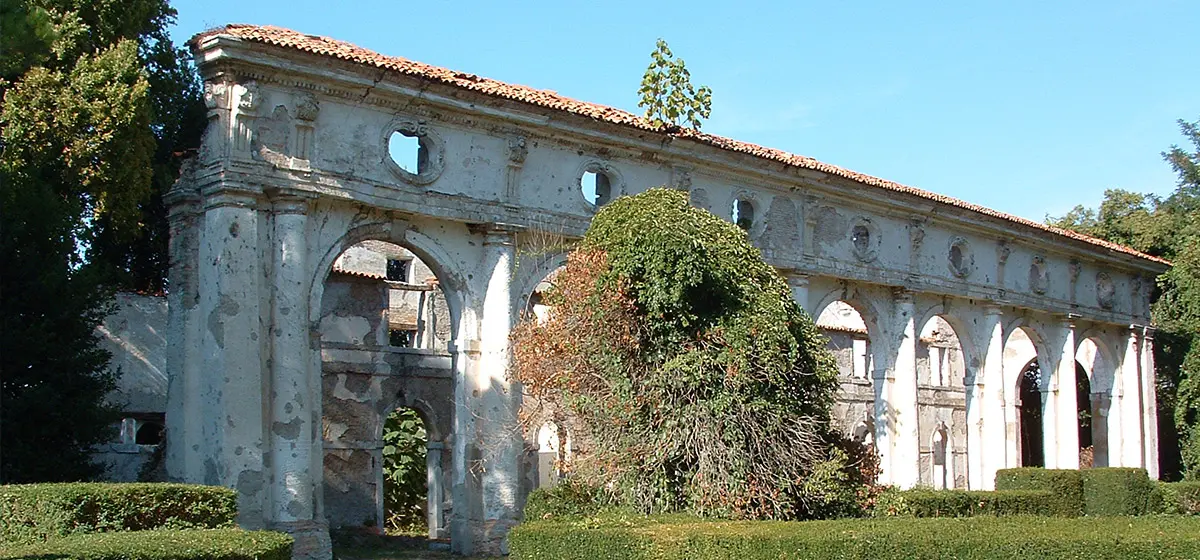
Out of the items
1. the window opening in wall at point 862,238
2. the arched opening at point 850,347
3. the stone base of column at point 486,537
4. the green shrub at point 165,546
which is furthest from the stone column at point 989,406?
the green shrub at point 165,546

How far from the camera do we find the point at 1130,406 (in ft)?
110

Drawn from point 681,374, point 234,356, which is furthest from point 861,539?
point 234,356

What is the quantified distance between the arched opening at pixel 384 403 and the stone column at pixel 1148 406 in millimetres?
17849

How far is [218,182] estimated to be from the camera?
55.8 feet

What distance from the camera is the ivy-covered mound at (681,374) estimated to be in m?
A: 15.2

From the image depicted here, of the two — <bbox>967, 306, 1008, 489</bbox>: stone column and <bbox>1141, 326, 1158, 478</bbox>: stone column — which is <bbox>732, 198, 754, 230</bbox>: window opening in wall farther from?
<bbox>1141, 326, 1158, 478</bbox>: stone column

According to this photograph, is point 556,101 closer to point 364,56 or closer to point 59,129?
point 364,56

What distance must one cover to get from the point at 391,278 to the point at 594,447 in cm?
1589

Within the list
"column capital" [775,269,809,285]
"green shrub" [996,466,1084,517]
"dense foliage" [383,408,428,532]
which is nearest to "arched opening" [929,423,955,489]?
"green shrub" [996,466,1084,517]

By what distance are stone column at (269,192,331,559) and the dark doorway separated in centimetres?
2707

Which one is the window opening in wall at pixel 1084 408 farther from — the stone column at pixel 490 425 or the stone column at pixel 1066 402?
the stone column at pixel 490 425

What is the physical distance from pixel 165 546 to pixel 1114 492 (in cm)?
1881

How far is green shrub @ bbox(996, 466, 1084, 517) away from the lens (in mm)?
24109

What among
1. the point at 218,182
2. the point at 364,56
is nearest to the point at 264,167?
the point at 218,182
